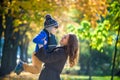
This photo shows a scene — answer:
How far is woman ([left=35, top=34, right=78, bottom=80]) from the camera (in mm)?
6820

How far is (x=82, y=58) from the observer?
50062 millimetres

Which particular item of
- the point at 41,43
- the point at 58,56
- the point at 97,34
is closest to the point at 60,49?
the point at 58,56

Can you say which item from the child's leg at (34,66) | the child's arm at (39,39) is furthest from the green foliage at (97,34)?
the child's arm at (39,39)

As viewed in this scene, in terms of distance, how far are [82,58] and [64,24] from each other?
60.2 ft

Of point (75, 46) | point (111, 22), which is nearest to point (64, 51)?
point (75, 46)

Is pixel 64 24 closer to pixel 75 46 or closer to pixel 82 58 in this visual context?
pixel 82 58

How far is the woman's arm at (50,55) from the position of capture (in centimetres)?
681

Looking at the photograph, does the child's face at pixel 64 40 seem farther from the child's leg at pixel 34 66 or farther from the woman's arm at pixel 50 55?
the child's leg at pixel 34 66

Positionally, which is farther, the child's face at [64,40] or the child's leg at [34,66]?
the child's leg at [34,66]

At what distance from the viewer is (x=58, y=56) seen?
270 inches

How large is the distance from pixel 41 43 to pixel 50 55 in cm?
24

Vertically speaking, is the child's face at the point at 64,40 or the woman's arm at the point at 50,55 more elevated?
the child's face at the point at 64,40

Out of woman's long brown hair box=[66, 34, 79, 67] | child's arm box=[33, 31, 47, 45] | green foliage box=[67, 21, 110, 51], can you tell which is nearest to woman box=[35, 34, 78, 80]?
woman's long brown hair box=[66, 34, 79, 67]

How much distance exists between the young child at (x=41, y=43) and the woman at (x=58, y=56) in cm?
11
